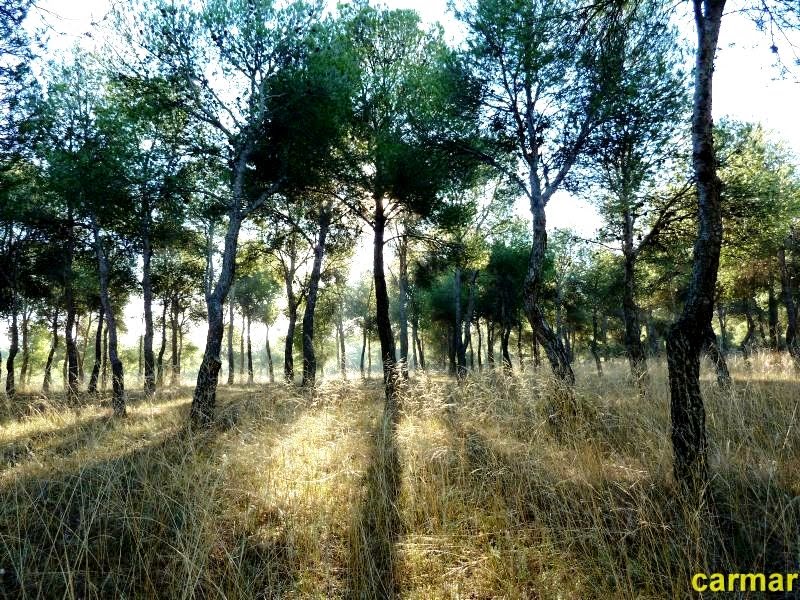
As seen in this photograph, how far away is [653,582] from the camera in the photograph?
2447mm

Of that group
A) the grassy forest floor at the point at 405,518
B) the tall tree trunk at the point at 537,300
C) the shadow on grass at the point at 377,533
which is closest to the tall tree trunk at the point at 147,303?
the grassy forest floor at the point at 405,518

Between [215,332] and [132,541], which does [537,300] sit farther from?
[132,541]

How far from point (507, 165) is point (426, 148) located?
2592mm

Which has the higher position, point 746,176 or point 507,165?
point 507,165

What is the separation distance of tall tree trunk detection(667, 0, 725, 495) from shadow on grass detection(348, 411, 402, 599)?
252 centimetres

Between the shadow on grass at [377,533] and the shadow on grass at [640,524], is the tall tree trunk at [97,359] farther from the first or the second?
the shadow on grass at [640,524]

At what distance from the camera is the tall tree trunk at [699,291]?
333 centimetres

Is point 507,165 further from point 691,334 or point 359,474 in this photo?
point 359,474

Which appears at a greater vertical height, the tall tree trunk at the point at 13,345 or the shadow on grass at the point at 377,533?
the tall tree trunk at the point at 13,345

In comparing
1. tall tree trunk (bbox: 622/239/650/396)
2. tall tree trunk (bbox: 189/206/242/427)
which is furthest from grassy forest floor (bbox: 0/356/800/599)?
tall tree trunk (bbox: 622/239/650/396)

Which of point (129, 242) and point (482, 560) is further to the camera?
point (129, 242)

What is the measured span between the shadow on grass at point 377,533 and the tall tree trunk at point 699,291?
2522 mm

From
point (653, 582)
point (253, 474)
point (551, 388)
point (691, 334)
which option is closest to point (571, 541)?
point (653, 582)

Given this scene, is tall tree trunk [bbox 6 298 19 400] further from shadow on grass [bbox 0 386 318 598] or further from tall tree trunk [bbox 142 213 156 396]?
shadow on grass [bbox 0 386 318 598]
